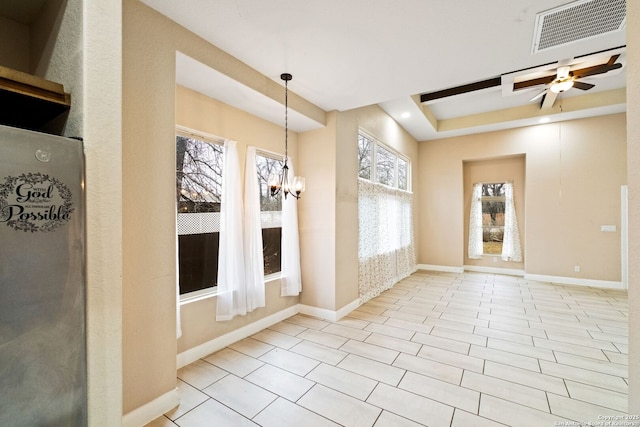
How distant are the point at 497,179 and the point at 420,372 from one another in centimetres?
605

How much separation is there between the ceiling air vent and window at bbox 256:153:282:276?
2.97 m

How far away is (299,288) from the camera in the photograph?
3.95 metres

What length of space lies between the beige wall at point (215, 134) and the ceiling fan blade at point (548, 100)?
191 inches

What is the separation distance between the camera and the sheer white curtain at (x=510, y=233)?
6.55 meters

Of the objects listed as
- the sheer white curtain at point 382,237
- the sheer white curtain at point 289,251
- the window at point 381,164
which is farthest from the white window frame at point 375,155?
the sheer white curtain at point 289,251

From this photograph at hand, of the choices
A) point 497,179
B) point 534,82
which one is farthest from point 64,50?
point 497,179

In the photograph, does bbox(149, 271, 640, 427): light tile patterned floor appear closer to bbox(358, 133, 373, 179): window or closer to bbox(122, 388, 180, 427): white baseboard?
bbox(122, 388, 180, 427): white baseboard

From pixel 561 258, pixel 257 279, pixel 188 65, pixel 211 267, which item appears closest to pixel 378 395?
pixel 257 279

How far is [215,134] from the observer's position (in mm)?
2930

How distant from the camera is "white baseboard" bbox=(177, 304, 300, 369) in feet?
8.73

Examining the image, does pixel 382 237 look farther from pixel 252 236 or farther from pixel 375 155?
pixel 252 236

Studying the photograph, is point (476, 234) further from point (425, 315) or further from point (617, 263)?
point (425, 315)

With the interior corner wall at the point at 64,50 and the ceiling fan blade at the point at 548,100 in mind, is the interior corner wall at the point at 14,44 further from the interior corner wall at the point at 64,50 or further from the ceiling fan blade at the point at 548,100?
the ceiling fan blade at the point at 548,100

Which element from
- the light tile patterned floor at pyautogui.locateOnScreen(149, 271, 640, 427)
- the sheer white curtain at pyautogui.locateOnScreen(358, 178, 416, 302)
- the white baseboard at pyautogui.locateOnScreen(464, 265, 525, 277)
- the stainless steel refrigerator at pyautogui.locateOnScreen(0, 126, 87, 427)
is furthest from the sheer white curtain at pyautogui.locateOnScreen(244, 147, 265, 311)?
the white baseboard at pyautogui.locateOnScreen(464, 265, 525, 277)
